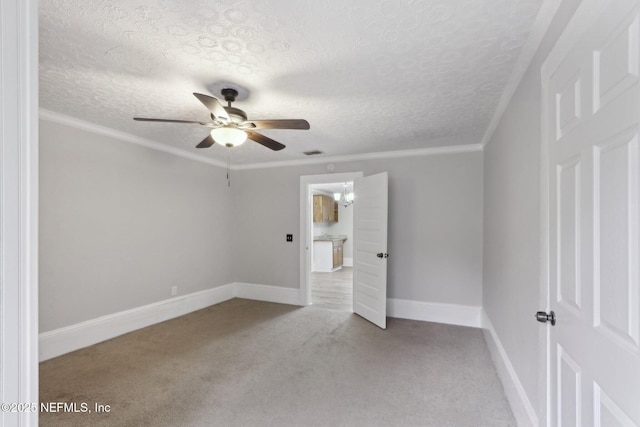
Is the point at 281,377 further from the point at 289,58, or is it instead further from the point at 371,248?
the point at 289,58

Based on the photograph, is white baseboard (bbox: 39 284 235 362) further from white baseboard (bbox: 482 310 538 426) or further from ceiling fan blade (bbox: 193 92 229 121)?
white baseboard (bbox: 482 310 538 426)

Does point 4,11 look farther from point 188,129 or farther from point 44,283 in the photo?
point 44,283

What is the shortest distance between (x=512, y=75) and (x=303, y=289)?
3843 millimetres

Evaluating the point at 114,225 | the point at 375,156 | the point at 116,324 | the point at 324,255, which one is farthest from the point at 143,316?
the point at 324,255

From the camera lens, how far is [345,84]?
2.28 meters

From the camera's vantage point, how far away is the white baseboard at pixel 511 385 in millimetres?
1808

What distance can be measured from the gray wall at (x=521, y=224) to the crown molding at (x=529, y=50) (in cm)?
4

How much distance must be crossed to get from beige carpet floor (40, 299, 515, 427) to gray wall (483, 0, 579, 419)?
0.51 meters

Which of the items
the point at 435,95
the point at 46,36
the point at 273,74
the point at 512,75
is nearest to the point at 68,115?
the point at 46,36

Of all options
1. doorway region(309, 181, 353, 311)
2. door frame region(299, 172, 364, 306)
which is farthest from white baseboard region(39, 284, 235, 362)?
doorway region(309, 181, 353, 311)

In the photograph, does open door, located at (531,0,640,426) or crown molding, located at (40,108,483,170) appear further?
crown molding, located at (40,108,483,170)

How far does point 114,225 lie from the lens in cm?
346

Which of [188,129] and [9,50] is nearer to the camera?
[9,50]

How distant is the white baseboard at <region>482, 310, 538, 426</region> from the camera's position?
1.81 m
